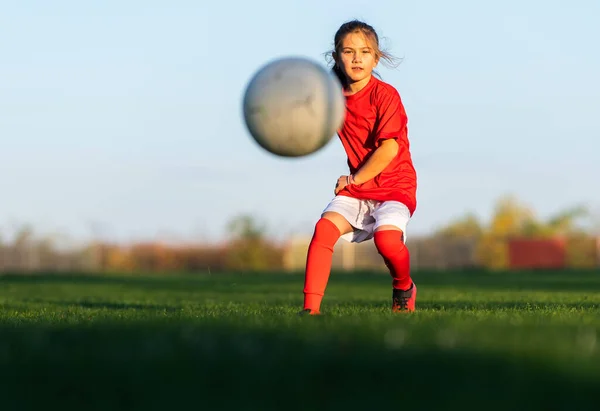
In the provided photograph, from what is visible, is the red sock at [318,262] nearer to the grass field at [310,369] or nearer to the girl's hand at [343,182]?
the girl's hand at [343,182]

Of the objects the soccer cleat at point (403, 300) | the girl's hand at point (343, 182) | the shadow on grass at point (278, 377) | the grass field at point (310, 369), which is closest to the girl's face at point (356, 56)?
the girl's hand at point (343, 182)

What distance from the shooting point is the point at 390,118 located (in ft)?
23.1

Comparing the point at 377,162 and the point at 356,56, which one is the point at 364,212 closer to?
the point at 377,162

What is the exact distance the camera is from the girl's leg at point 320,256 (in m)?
6.82

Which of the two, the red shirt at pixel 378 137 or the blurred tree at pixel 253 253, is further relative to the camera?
the blurred tree at pixel 253 253

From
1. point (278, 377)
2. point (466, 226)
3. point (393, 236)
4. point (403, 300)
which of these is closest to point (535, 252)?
point (466, 226)

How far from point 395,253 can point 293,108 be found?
139 cm

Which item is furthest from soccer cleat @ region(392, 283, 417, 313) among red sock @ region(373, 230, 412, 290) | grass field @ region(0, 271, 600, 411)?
grass field @ region(0, 271, 600, 411)

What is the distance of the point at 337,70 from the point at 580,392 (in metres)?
4.82

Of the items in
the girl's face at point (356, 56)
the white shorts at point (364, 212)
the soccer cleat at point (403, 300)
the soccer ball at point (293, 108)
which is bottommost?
the soccer cleat at point (403, 300)

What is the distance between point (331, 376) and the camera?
3195 mm

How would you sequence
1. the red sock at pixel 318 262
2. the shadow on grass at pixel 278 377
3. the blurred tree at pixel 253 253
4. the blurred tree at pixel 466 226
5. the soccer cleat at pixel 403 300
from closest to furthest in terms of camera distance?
the shadow on grass at pixel 278 377 → the red sock at pixel 318 262 → the soccer cleat at pixel 403 300 → the blurred tree at pixel 253 253 → the blurred tree at pixel 466 226

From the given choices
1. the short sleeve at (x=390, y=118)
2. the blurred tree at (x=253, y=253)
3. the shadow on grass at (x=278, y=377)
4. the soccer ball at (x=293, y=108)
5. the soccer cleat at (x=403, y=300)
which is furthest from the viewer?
the blurred tree at (x=253, y=253)

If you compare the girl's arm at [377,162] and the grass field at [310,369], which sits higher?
the girl's arm at [377,162]
